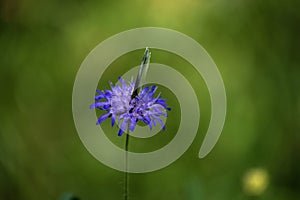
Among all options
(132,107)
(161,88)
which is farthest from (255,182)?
(132,107)

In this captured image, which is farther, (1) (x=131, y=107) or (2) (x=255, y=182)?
(2) (x=255, y=182)

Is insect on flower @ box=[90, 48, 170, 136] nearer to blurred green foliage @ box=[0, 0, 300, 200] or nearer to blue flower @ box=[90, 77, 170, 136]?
blue flower @ box=[90, 77, 170, 136]

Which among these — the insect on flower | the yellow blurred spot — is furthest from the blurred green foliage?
the insect on flower

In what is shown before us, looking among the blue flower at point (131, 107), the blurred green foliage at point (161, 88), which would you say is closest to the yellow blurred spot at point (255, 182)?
the blurred green foliage at point (161, 88)

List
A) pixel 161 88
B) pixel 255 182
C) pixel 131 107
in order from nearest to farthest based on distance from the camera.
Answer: pixel 131 107, pixel 255 182, pixel 161 88

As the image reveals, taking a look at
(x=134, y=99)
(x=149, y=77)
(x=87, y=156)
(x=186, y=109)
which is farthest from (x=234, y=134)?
(x=134, y=99)

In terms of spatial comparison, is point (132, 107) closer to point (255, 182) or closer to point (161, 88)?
point (255, 182)

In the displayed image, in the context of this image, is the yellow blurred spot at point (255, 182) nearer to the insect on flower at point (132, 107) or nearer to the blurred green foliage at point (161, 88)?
the blurred green foliage at point (161, 88)
